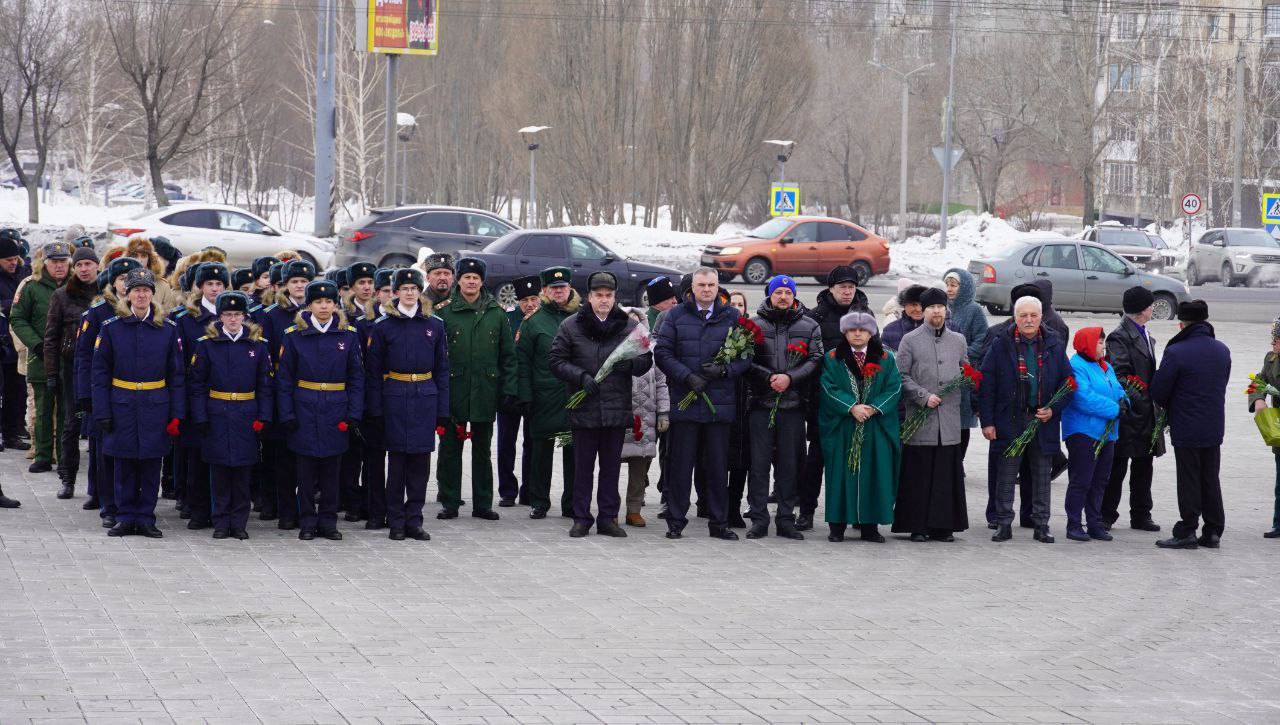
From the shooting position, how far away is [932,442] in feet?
33.5

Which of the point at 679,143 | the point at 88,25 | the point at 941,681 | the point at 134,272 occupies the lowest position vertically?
the point at 941,681

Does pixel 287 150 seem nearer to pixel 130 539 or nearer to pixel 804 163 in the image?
pixel 804 163

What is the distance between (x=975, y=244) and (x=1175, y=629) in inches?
1658

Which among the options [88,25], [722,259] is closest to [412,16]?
[722,259]

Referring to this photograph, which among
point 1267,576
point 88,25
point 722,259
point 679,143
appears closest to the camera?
point 1267,576

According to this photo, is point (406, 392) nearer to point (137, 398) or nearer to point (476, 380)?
point (476, 380)

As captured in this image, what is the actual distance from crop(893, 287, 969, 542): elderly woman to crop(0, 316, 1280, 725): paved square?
24cm

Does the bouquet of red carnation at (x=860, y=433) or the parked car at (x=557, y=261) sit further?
the parked car at (x=557, y=261)

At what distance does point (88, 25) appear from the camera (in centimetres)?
4941

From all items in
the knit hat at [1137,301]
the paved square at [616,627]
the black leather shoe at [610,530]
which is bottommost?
the paved square at [616,627]

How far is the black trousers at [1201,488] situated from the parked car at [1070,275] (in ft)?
57.2

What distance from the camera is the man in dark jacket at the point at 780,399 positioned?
33.5ft

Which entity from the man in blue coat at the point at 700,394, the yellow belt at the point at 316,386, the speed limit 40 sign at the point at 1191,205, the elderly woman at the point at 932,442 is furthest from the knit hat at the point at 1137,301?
the speed limit 40 sign at the point at 1191,205

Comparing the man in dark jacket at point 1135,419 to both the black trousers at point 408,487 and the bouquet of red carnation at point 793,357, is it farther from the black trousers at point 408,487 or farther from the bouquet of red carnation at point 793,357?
the black trousers at point 408,487
